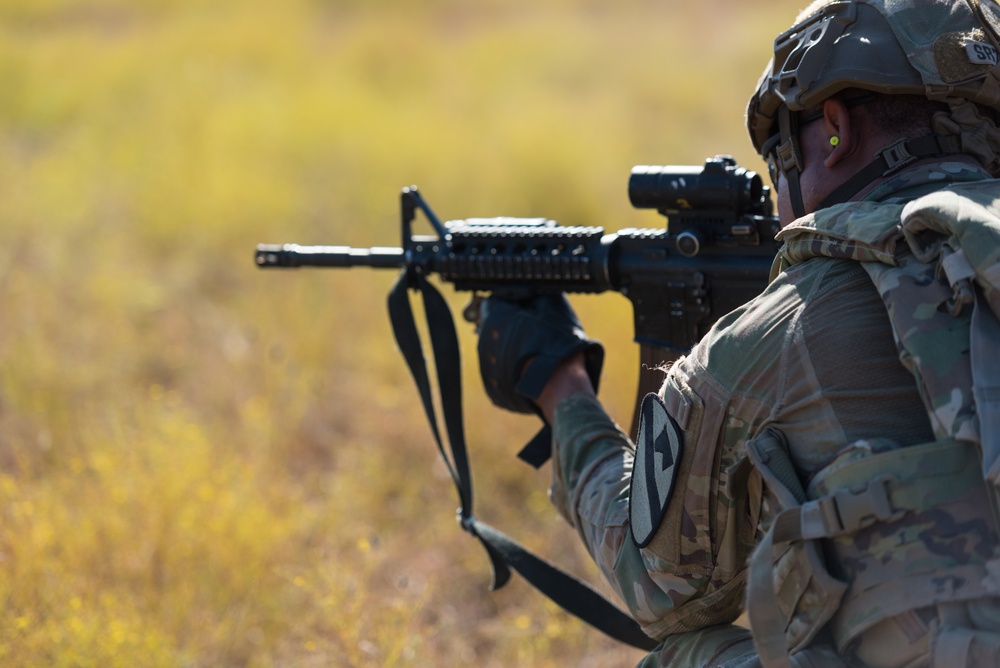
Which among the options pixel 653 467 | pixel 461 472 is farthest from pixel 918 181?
pixel 461 472

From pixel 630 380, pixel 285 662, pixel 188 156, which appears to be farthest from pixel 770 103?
pixel 188 156

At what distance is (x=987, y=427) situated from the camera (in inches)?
60.7

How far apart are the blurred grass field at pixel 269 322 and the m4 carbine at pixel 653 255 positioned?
0.97m

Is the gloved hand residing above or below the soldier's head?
below

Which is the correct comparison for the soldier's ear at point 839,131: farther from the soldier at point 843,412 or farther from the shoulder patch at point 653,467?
the shoulder patch at point 653,467

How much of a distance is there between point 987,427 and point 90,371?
15.2 ft

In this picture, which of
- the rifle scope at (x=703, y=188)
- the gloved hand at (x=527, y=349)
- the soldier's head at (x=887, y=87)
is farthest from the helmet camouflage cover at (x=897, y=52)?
the gloved hand at (x=527, y=349)

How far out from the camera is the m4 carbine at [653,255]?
2.72 m

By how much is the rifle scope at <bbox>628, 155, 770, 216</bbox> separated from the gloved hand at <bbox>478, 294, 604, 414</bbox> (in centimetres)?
43

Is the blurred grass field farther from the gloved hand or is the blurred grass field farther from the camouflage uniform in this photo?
the camouflage uniform

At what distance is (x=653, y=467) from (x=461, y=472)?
4.80ft

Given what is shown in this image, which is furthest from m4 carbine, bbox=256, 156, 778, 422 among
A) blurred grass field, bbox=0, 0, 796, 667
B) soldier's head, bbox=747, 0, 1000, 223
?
blurred grass field, bbox=0, 0, 796, 667

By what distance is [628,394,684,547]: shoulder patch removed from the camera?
78.0 inches

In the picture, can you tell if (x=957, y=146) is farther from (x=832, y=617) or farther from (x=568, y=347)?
(x=568, y=347)
